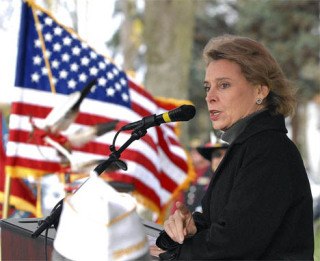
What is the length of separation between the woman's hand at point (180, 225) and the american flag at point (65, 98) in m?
3.05

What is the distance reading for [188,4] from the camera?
9484mm

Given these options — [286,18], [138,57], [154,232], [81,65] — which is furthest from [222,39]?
[138,57]

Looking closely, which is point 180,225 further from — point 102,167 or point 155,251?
point 102,167

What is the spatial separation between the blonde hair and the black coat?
0.56 ft

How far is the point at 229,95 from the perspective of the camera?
2678 mm

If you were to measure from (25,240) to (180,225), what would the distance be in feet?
2.56

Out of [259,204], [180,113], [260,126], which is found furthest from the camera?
[180,113]

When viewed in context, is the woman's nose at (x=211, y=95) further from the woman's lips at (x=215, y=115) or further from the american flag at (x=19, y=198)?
the american flag at (x=19, y=198)

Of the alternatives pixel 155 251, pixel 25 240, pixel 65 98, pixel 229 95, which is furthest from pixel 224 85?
pixel 65 98

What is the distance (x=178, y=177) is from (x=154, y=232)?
12.2 feet

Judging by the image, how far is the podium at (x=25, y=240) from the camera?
2.76 metres

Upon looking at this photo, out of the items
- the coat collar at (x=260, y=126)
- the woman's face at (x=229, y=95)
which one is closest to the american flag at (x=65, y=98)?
the woman's face at (x=229, y=95)

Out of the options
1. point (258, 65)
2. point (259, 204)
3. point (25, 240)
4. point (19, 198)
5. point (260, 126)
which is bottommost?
point (19, 198)

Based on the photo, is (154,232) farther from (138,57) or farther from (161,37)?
(138,57)
